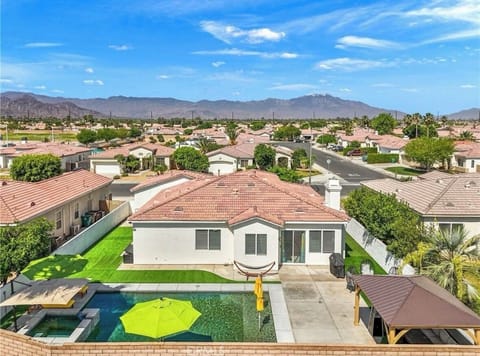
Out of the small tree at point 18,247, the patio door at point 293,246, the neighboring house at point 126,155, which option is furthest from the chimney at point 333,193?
the neighboring house at point 126,155

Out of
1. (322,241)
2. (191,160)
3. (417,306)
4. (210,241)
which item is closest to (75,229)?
(210,241)

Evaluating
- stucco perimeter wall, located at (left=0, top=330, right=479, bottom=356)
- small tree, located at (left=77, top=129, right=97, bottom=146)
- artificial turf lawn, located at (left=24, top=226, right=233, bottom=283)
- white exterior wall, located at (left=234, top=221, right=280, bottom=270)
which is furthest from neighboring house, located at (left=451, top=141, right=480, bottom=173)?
small tree, located at (left=77, top=129, right=97, bottom=146)

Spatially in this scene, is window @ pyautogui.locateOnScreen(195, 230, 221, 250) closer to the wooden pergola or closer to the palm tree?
the wooden pergola

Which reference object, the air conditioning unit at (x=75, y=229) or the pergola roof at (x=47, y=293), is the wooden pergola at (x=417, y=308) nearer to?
the pergola roof at (x=47, y=293)

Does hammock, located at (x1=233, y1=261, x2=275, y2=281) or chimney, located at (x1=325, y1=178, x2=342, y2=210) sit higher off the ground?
chimney, located at (x1=325, y1=178, x2=342, y2=210)

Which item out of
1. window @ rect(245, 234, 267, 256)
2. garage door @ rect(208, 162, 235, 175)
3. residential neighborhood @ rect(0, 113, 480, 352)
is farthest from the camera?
garage door @ rect(208, 162, 235, 175)

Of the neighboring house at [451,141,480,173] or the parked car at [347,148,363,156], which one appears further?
the parked car at [347,148,363,156]

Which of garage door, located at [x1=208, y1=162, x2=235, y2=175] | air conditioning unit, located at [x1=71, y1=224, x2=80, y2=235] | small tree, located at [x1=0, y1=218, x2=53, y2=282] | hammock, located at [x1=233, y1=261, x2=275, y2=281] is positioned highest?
small tree, located at [x1=0, y1=218, x2=53, y2=282]

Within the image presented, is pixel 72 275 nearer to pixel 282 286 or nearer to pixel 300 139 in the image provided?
pixel 282 286
